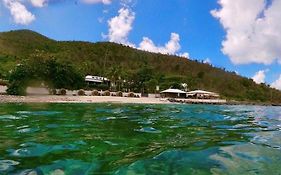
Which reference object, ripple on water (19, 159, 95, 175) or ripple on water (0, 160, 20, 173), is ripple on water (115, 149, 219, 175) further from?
ripple on water (0, 160, 20, 173)

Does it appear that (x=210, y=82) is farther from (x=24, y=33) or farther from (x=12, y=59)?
(x=24, y=33)

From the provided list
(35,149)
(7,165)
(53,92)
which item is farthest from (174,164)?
(53,92)

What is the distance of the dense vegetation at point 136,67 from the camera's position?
81.4m

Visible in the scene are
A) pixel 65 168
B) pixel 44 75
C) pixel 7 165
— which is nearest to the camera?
pixel 65 168

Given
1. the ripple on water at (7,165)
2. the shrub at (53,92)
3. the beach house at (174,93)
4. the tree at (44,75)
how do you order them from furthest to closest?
1. the beach house at (174,93)
2. the shrub at (53,92)
3. the tree at (44,75)
4. the ripple on water at (7,165)

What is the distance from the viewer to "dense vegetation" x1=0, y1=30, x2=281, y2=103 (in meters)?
81.4

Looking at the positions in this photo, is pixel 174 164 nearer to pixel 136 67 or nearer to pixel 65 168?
pixel 65 168

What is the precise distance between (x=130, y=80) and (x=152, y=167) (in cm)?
7439

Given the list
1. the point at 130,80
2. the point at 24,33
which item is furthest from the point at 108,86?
the point at 24,33

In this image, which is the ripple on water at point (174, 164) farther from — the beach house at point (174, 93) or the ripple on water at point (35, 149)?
the beach house at point (174, 93)

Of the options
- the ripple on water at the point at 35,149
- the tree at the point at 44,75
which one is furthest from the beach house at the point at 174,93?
the ripple on water at the point at 35,149

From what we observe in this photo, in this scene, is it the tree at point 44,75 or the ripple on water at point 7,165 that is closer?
the ripple on water at point 7,165

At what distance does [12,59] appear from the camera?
3688 inches

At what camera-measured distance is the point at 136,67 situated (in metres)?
116
